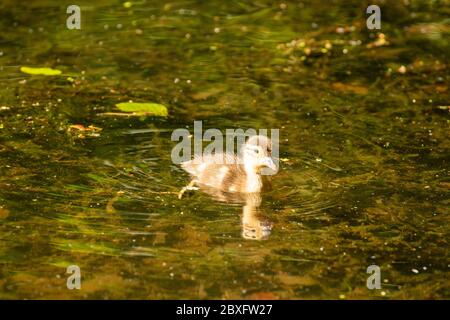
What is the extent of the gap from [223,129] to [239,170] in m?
0.76

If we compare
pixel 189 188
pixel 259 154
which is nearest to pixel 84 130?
pixel 189 188

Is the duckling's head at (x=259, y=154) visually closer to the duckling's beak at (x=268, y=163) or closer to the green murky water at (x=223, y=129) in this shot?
the duckling's beak at (x=268, y=163)

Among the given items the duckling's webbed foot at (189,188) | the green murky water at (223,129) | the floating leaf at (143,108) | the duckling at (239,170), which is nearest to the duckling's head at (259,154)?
the duckling at (239,170)

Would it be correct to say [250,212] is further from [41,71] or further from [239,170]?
[41,71]

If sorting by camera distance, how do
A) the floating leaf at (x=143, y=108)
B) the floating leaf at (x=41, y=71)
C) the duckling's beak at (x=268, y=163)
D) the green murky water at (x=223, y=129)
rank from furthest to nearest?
the floating leaf at (x=41, y=71), the floating leaf at (x=143, y=108), the duckling's beak at (x=268, y=163), the green murky water at (x=223, y=129)

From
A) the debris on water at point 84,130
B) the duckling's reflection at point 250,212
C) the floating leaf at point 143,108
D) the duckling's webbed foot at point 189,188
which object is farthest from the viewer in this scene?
the floating leaf at point 143,108

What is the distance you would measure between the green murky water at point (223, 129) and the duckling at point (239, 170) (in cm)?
17

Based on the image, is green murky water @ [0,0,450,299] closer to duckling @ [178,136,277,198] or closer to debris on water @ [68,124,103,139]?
debris on water @ [68,124,103,139]

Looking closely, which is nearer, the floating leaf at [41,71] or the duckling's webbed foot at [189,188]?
the duckling's webbed foot at [189,188]

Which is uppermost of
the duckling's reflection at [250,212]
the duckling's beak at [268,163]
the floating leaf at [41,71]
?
the floating leaf at [41,71]

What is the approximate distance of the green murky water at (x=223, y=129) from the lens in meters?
5.30

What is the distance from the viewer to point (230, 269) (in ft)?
17.4

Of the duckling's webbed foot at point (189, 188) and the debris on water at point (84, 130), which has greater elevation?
the debris on water at point (84, 130)
